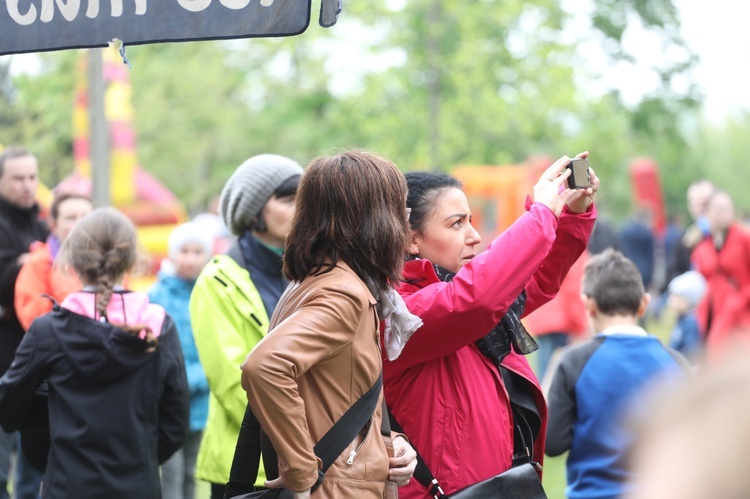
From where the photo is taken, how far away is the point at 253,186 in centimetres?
424

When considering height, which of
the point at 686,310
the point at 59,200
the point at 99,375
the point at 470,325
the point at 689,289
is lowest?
the point at 686,310

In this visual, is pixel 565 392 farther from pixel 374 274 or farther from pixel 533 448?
pixel 374 274

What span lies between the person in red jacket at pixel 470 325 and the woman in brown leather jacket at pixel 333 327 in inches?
7.4

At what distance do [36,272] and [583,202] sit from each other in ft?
9.65

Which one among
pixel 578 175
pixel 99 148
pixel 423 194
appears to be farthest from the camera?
pixel 99 148

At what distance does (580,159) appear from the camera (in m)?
3.21

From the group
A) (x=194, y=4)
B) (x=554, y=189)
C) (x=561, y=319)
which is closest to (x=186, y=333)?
(x=194, y=4)

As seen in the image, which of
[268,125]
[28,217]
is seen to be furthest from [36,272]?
[268,125]

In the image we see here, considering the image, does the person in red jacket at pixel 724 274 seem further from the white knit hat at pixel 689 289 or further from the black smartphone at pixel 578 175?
the black smartphone at pixel 578 175

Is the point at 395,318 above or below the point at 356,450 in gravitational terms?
above

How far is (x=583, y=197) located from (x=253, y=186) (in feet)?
5.12

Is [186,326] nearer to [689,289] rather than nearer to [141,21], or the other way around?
[141,21]

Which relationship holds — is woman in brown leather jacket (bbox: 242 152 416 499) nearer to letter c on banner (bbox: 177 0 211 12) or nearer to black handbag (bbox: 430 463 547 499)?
black handbag (bbox: 430 463 547 499)

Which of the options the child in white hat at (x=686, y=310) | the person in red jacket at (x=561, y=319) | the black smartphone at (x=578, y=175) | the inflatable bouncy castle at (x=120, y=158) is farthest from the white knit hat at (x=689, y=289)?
the inflatable bouncy castle at (x=120, y=158)
